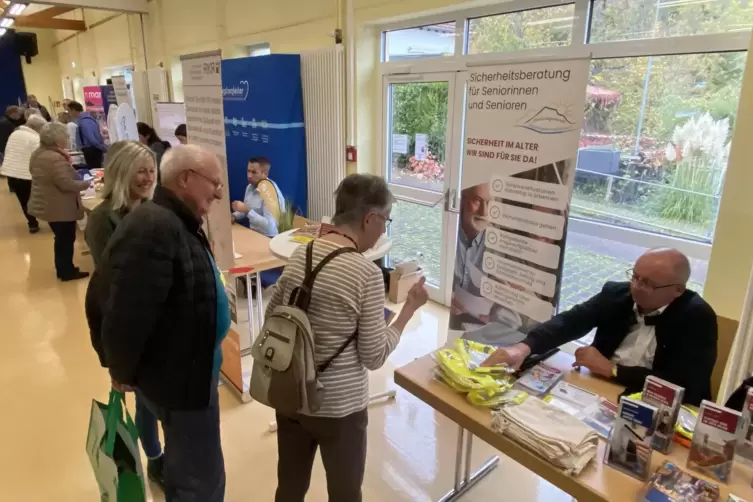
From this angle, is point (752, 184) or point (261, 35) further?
point (261, 35)

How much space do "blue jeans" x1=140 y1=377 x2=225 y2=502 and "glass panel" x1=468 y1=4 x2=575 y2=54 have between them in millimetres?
2917

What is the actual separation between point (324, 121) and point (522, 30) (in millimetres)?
1931

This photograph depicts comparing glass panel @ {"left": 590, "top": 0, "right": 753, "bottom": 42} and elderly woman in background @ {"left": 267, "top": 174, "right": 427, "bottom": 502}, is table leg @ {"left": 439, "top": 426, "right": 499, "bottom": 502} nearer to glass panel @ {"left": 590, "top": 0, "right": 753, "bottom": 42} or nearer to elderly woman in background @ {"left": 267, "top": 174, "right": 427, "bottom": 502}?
elderly woman in background @ {"left": 267, "top": 174, "right": 427, "bottom": 502}

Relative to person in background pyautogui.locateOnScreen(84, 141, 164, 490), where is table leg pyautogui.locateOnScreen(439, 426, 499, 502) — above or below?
below

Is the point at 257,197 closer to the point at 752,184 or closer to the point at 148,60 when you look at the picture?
the point at 752,184

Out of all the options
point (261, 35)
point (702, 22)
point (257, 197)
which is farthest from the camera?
point (261, 35)

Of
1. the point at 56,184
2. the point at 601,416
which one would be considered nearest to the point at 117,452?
the point at 601,416

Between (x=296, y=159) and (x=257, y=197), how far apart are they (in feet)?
2.83

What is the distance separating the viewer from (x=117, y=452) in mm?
1763

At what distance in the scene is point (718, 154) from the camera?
2480 mm

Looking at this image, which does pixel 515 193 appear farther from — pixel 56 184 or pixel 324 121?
pixel 56 184

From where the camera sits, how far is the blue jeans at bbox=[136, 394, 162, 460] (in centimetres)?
208

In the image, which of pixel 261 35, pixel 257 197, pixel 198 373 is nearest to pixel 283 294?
pixel 198 373

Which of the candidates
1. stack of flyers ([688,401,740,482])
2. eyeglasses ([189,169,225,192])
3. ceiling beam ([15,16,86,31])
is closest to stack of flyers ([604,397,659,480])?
stack of flyers ([688,401,740,482])
